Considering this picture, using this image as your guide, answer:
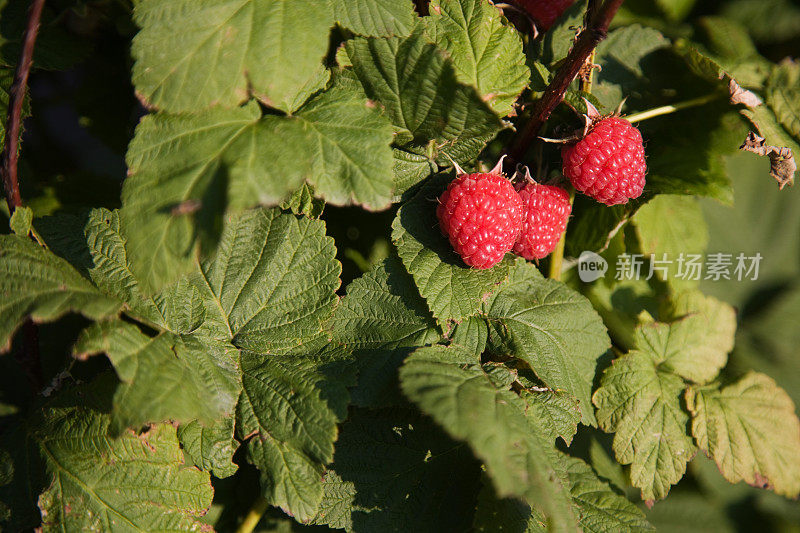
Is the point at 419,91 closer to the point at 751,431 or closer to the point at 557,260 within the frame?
the point at 557,260

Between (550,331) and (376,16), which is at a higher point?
(376,16)

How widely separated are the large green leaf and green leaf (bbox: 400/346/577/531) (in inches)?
10.7

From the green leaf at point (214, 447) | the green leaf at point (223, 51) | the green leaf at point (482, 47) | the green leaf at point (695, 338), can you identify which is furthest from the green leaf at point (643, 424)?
the green leaf at point (223, 51)

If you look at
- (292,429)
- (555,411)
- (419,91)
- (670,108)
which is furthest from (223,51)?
(670,108)

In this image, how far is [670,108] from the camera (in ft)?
4.09

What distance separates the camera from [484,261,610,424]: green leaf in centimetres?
108

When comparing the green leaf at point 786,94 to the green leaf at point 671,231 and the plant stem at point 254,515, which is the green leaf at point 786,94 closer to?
the green leaf at point 671,231

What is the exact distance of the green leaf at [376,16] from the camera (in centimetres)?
90

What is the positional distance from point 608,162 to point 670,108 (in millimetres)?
331

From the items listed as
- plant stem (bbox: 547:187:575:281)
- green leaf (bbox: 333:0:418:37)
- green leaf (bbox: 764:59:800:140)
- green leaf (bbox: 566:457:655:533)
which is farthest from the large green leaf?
green leaf (bbox: 764:59:800:140)

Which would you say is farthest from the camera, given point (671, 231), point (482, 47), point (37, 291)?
point (671, 231)

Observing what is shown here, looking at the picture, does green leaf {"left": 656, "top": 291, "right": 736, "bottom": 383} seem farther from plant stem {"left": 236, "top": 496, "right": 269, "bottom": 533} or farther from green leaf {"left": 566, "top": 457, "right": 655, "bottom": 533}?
plant stem {"left": 236, "top": 496, "right": 269, "bottom": 533}

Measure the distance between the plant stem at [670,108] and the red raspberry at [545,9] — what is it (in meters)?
0.25

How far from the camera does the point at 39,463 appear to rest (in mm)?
997
